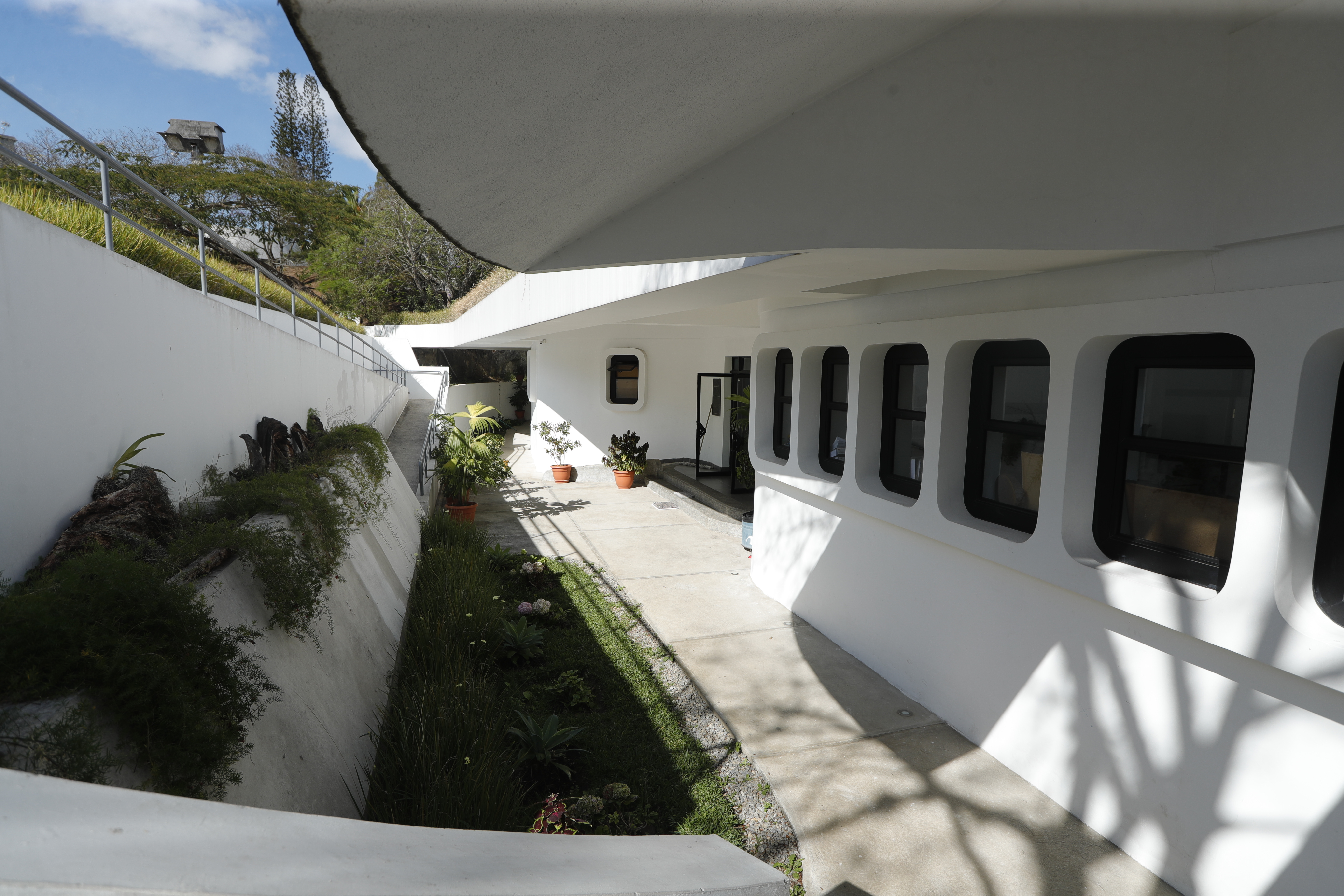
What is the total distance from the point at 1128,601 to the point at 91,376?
16.3ft

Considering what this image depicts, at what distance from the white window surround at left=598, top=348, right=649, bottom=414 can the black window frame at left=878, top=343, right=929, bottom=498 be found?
8528 millimetres

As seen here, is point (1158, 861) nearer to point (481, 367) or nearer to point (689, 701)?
point (689, 701)

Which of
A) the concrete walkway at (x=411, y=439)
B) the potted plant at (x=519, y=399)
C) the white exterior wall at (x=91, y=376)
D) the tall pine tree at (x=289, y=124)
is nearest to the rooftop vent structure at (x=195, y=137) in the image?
the tall pine tree at (x=289, y=124)

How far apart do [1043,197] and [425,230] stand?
1121 inches

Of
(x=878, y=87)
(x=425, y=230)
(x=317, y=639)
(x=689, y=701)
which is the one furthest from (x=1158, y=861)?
(x=425, y=230)

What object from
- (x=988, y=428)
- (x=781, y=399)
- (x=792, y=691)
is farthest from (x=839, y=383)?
(x=792, y=691)

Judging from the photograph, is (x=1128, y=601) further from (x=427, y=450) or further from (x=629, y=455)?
(x=629, y=455)

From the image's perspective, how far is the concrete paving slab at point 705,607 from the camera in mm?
6125

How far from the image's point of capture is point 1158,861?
3236 millimetres

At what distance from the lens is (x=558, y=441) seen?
13.9 metres

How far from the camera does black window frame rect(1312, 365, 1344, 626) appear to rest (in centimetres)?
266

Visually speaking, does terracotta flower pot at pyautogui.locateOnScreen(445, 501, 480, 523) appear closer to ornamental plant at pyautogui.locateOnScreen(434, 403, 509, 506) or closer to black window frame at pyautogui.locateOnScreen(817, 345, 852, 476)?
ornamental plant at pyautogui.locateOnScreen(434, 403, 509, 506)

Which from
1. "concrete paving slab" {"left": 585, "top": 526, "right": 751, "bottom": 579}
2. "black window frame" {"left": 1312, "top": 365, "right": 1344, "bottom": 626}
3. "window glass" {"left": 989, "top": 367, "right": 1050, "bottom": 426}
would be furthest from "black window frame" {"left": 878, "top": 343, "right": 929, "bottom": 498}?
"concrete paving slab" {"left": 585, "top": 526, "right": 751, "bottom": 579}

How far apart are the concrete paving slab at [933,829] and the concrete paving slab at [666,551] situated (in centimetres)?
384
